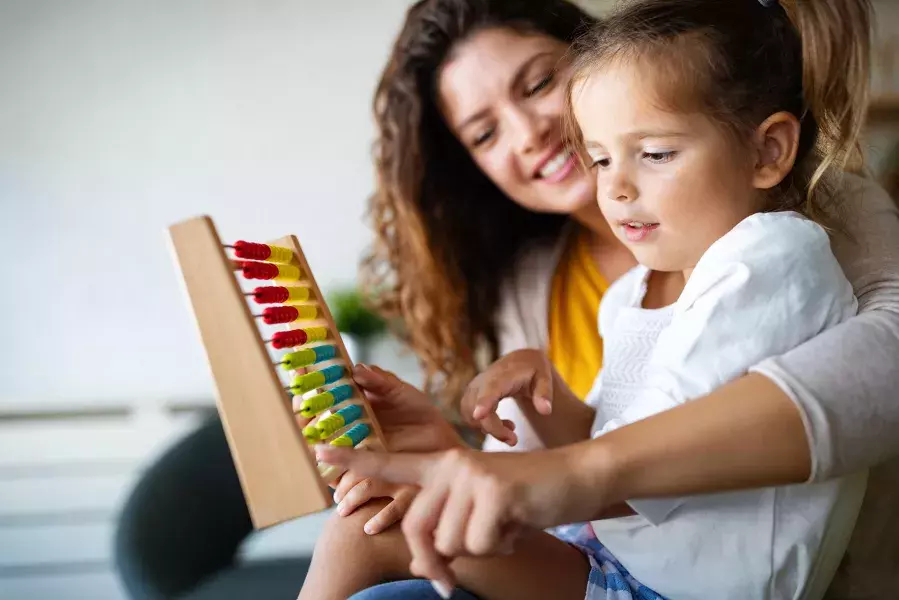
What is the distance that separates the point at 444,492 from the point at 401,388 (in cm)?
29

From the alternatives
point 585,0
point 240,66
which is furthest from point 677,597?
point 240,66

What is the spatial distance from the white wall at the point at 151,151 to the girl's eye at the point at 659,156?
1.20 m

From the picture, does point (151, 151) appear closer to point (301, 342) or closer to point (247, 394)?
point (301, 342)

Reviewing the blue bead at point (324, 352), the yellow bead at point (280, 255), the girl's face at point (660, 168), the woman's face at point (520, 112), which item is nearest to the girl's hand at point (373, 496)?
the blue bead at point (324, 352)

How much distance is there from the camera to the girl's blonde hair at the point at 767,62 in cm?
63

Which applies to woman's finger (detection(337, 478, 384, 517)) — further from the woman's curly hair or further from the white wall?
the white wall

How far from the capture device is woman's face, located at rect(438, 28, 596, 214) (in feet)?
3.26

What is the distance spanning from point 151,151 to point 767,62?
4.91ft

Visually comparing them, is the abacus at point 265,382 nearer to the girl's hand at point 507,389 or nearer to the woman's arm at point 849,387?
the girl's hand at point 507,389

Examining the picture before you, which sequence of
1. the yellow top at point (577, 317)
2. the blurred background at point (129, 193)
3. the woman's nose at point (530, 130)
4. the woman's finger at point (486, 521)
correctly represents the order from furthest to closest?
the blurred background at point (129, 193) < the yellow top at point (577, 317) < the woman's nose at point (530, 130) < the woman's finger at point (486, 521)

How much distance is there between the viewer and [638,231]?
68 centimetres

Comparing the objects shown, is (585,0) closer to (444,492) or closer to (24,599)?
(444,492)

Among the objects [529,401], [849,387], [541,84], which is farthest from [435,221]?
[849,387]

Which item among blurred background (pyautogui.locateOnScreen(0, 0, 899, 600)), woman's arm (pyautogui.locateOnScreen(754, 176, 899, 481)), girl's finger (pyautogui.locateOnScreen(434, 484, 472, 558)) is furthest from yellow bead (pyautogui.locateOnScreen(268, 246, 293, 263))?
blurred background (pyautogui.locateOnScreen(0, 0, 899, 600))
